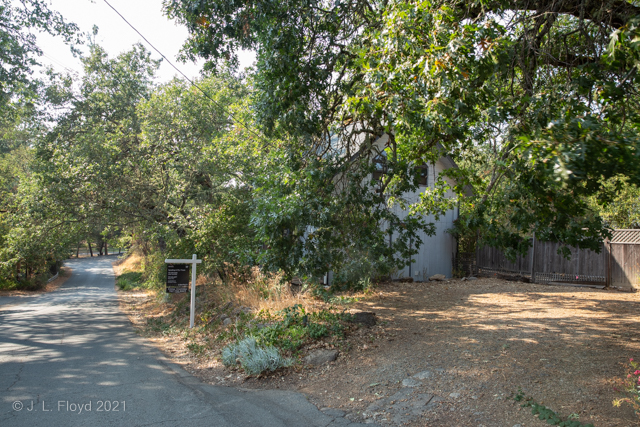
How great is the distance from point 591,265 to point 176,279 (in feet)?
42.0

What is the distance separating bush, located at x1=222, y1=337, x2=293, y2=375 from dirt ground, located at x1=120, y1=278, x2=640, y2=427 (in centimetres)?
15

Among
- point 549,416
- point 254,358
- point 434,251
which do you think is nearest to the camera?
point 549,416

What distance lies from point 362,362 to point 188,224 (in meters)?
7.57

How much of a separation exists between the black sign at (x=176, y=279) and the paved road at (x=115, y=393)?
1.46m

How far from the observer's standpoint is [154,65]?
21.0 meters

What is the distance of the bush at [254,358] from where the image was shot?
20.6ft

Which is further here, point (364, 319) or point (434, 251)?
point (434, 251)

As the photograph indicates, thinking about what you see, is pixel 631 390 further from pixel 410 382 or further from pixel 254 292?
pixel 254 292

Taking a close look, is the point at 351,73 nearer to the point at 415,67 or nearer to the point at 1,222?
the point at 415,67

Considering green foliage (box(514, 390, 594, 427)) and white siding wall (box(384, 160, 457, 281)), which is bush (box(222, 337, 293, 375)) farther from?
white siding wall (box(384, 160, 457, 281))

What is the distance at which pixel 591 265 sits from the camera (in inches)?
516

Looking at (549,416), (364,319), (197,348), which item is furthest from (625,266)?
(197,348)

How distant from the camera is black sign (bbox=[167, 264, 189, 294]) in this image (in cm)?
1042

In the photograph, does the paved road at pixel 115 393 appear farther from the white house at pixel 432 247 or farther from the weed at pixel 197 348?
the white house at pixel 432 247
